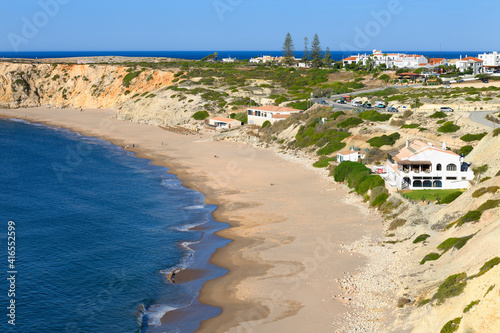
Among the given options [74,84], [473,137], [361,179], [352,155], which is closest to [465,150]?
[473,137]

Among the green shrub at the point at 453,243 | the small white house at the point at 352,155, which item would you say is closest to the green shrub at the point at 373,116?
the small white house at the point at 352,155

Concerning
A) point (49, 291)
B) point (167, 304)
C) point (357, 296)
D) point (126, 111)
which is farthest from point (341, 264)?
point (126, 111)

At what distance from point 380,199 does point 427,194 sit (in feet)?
11.0

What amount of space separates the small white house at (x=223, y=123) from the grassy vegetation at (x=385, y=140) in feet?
102

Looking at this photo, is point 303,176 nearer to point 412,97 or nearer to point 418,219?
point 418,219

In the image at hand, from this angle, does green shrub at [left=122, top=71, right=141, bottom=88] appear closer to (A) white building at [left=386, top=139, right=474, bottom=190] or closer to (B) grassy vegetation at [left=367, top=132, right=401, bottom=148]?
(B) grassy vegetation at [left=367, top=132, right=401, bottom=148]

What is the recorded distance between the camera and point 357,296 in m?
25.3

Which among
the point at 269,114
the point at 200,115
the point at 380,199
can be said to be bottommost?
the point at 380,199

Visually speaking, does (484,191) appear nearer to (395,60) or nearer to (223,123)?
(223,123)

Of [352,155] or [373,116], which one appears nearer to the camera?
[352,155]

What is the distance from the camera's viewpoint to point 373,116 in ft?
214

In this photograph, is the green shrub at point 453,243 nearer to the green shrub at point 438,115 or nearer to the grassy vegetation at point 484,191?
the grassy vegetation at point 484,191

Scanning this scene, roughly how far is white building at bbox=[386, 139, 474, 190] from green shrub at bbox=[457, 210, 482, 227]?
10.5m

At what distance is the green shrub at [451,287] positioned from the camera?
69.0ft
